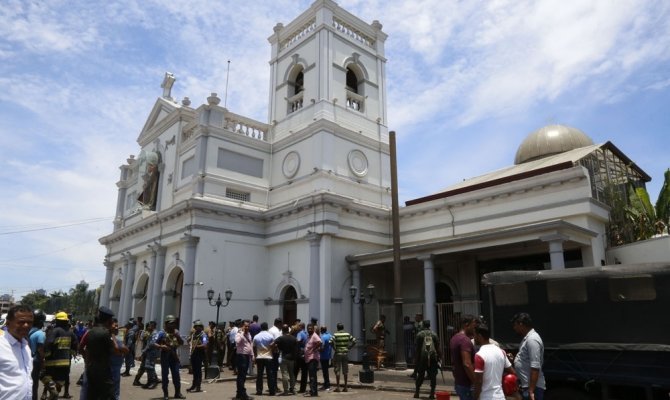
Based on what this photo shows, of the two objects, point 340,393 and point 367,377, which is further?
point 367,377

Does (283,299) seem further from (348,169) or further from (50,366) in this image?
(50,366)

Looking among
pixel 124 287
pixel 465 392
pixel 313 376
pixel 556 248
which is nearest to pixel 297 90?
pixel 124 287

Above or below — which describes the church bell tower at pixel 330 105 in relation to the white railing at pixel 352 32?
below

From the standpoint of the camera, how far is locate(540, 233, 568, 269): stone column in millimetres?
15824

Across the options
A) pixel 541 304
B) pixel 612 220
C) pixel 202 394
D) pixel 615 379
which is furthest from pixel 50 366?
pixel 612 220

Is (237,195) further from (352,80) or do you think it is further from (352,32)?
(352,32)

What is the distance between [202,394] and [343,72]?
63.0ft

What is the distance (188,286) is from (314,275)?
576 cm

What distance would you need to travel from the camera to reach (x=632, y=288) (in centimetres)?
818

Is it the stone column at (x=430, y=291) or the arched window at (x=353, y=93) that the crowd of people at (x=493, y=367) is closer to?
→ the stone column at (x=430, y=291)

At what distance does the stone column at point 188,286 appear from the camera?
21672mm

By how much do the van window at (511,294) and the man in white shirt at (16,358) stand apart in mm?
7923

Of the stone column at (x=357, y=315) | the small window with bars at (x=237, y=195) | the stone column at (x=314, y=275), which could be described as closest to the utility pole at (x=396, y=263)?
the stone column at (x=357, y=315)

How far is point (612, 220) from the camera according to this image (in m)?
19.6
